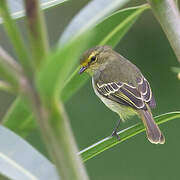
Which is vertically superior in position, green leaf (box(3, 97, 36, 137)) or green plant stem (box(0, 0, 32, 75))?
green plant stem (box(0, 0, 32, 75))

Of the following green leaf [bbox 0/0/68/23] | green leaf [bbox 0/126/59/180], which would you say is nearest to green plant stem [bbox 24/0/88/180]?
green leaf [bbox 0/126/59/180]

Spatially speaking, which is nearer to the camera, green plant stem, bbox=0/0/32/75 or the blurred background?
green plant stem, bbox=0/0/32/75

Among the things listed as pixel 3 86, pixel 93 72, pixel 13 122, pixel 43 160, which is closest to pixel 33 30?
pixel 3 86

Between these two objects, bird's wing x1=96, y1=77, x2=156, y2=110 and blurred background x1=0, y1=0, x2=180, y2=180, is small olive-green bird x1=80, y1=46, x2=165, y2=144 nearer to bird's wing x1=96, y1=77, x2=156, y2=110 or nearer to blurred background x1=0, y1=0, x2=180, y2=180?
bird's wing x1=96, y1=77, x2=156, y2=110

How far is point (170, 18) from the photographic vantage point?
167 centimetres

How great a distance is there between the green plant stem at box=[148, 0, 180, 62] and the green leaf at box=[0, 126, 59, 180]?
555 millimetres

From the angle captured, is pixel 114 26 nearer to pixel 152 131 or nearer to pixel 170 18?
pixel 170 18

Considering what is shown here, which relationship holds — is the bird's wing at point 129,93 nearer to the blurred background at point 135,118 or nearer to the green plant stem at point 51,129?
the blurred background at point 135,118

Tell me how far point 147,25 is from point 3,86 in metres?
6.08

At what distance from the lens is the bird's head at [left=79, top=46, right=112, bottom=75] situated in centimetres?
431

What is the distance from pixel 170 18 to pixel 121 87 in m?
2.29

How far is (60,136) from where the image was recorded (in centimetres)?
91

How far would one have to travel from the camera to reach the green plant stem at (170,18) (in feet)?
5.41

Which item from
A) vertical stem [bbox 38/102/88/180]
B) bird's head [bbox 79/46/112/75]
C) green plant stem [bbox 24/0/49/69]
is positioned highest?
green plant stem [bbox 24/0/49/69]
